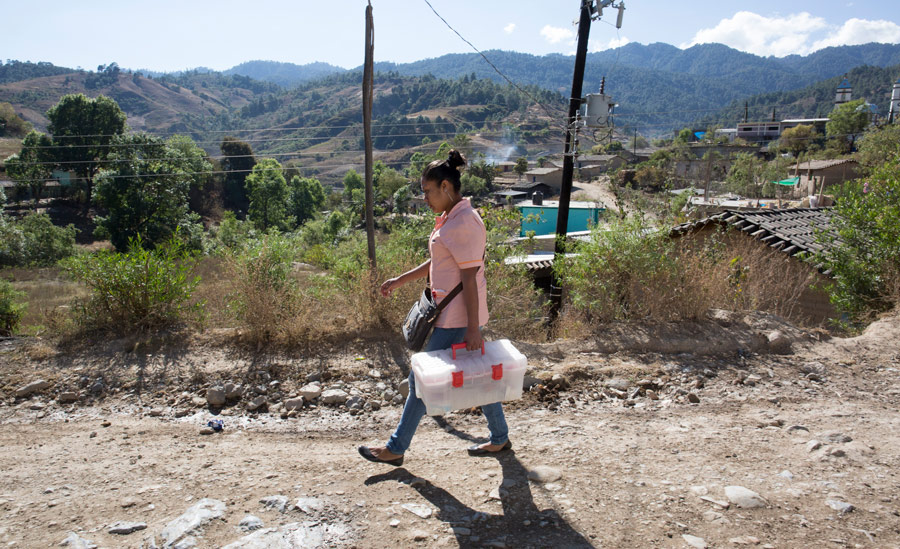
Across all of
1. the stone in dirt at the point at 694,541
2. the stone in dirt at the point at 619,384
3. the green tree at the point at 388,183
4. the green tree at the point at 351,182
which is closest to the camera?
the stone in dirt at the point at 694,541

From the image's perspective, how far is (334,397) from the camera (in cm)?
376

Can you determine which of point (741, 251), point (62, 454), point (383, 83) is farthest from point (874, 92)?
point (62, 454)

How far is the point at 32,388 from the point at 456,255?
139 inches

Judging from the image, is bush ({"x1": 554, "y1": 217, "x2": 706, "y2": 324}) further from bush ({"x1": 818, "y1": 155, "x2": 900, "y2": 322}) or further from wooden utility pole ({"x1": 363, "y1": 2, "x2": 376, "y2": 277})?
bush ({"x1": 818, "y1": 155, "x2": 900, "y2": 322})

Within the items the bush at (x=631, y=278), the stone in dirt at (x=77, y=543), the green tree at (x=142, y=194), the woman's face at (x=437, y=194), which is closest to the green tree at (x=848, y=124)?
the green tree at (x=142, y=194)

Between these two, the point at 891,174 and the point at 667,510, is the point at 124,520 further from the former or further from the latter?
the point at 891,174

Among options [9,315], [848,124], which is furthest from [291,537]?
[848,124]

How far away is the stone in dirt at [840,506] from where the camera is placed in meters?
2.29

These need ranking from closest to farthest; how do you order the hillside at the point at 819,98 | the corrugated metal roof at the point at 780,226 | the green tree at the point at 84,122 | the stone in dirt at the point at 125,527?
1. the stone in dirt at the point at 125,527
2. the corrugated metal roof at the point at 780,226
3. the green tree at the point at 84,122
4. the hillside at the point at 819,98

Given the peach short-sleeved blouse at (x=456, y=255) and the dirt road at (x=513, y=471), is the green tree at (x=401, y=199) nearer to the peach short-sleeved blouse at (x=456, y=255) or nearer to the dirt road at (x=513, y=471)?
the dirt road at (x=513, y=471)

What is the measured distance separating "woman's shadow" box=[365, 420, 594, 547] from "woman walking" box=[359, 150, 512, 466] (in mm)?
331

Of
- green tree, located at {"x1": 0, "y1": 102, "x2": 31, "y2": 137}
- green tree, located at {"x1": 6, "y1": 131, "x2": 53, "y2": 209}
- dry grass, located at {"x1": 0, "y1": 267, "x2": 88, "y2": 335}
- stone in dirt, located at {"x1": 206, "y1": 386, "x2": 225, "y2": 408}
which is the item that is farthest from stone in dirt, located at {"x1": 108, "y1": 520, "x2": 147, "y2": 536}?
green tree, located at {"x1": 0, "y1": 102, "x2": 31, "y2": 137}

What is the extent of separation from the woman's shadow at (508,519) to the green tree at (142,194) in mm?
31687

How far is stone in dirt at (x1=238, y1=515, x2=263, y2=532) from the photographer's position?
221 centimetres
